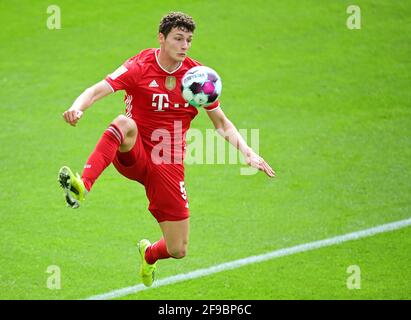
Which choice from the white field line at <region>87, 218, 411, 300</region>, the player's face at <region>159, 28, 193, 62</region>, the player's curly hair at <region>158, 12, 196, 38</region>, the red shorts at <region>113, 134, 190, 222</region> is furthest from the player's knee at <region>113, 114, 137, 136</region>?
the white field line at <region>87, 218, 411, 300</region>

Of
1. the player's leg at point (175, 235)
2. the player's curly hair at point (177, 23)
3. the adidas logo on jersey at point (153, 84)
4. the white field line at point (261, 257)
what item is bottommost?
the white field line at point (261, 257)

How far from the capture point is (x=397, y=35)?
18.3 meters

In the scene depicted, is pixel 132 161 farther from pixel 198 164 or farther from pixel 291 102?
pixel 291 102

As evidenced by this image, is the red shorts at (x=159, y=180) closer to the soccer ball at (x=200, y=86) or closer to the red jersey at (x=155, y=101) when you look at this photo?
the red jersey at (x=155, y=101)

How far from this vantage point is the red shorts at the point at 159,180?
374 inches

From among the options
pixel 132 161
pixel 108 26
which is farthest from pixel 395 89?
pixel 132 161

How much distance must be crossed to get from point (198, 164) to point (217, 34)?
4.72 meters

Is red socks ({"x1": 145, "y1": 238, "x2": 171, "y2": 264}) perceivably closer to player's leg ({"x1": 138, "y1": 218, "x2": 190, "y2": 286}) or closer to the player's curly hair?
player's leg ({"x1": 138, "y1": 218, "x2": 190, "y2": 286})

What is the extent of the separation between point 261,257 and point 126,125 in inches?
136

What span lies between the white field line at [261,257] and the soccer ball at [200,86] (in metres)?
2.76

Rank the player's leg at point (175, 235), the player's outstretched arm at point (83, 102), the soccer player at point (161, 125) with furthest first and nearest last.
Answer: the player's leg at point (175, 235)
the soccer player at point (161, 125)
the player's outstretched arm at point (83, 102)

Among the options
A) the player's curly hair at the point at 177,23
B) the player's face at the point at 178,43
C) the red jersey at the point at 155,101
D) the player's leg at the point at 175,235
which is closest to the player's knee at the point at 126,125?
the red jersey at the point at 155,101

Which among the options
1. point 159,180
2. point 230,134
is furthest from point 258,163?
point 159,180

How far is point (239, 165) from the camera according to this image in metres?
14.3
